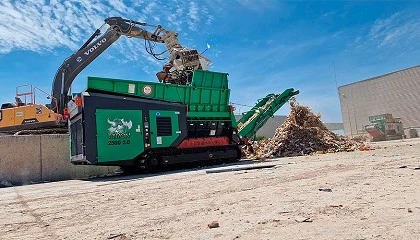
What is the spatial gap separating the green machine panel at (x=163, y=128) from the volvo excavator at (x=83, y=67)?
2316 mm

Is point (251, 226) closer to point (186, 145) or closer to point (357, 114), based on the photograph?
point (186, 145)

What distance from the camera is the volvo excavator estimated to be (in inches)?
529

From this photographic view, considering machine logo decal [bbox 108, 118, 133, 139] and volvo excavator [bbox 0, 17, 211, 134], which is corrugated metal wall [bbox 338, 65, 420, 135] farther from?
Result: machine logo decal [bbox 108, 118, 133, 139]

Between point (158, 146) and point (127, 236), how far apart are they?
26.9 feet

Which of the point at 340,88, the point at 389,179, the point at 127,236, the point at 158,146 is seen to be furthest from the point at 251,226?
the point at 340,88

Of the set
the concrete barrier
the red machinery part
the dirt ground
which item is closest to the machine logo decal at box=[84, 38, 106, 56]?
the concrete barrier

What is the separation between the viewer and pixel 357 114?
4744 centimetres

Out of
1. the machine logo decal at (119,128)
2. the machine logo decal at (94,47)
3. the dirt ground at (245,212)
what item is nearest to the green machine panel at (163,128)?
the machine logo decal at (119,128)

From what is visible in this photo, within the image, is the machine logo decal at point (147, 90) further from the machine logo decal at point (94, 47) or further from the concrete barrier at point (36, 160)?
the machine logo decal at point (94, 47)

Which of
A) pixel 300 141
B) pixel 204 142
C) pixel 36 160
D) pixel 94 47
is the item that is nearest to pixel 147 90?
pixel 204 142

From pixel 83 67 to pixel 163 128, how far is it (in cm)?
582

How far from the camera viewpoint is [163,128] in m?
11.6

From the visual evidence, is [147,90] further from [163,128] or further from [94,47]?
[94,47]

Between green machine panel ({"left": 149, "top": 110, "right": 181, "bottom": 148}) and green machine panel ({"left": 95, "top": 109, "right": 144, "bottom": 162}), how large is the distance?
0.44 m
